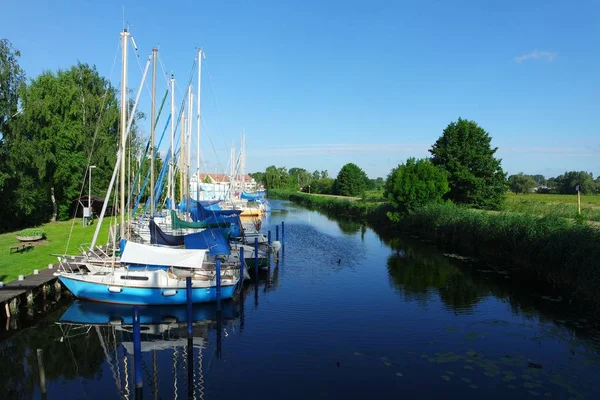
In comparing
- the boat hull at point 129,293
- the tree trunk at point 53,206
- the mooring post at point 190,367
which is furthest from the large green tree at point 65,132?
the mooring post at point 190,367

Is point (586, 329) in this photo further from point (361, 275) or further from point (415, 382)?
point (361, 275)

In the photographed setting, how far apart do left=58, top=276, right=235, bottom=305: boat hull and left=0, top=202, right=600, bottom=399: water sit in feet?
1.68

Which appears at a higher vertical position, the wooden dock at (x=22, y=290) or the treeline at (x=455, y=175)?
the treeline at (x=455, y=175)

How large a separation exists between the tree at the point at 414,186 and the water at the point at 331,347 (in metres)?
27.4

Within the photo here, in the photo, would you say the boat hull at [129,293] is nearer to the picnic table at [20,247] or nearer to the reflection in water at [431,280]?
the picnic table at [20,247]

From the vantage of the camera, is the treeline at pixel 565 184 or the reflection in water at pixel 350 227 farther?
the treeline at pixel 565 184

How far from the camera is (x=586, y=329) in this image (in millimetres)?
19250

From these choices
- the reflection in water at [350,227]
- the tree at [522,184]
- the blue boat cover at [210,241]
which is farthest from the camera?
the tree at [522,184]

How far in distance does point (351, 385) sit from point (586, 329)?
37.0 ft

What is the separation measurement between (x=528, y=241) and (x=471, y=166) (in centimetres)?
3308

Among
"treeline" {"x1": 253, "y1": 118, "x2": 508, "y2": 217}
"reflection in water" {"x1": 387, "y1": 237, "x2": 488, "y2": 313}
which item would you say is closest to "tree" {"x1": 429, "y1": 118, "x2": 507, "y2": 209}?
"treeline" {"x1": 253, "y1": 118, "x2": 508, "y2": 217}

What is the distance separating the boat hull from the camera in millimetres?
21234

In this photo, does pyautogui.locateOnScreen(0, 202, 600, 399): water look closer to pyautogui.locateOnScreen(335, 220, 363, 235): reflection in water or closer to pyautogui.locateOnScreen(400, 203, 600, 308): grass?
pyautogui.locateOnScreen(400, 203, 600, 308): grass

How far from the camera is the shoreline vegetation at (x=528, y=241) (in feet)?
77.3
